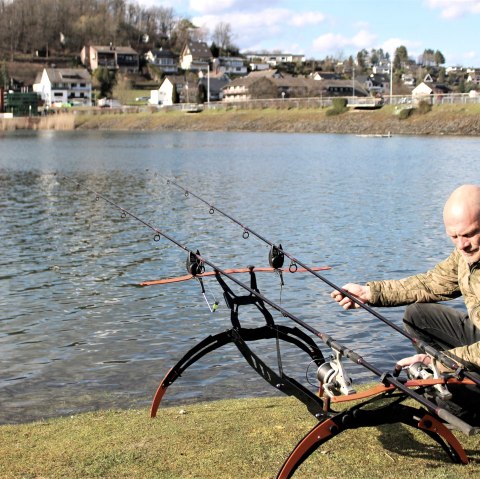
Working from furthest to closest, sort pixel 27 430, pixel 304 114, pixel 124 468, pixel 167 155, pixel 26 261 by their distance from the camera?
pixel 304 114 < pixel 167 155 < pixel 26 261 < pixel 27 430 < pixel 124 468

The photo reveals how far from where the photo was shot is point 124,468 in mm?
5203

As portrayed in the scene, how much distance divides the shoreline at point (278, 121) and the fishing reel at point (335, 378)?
6961cm

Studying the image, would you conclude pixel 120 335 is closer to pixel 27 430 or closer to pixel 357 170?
pixel 27 430

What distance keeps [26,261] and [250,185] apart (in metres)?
17.5

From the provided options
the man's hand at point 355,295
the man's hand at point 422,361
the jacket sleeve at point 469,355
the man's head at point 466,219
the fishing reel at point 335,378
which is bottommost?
the fishing reel at point 335,378

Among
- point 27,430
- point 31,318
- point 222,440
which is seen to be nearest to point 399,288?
point 222,440

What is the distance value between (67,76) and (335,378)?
561 feet

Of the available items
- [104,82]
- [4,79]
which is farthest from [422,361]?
[4,79]

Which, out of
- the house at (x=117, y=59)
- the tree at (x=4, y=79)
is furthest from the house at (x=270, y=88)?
the tree at (x=4, y=79)

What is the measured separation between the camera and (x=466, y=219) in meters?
4.82

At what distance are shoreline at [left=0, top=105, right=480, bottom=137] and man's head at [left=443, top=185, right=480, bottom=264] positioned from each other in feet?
227

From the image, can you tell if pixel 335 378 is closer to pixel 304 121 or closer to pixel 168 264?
pixel 168 264

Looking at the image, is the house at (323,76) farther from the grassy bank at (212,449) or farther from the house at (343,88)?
the grassy bank at (212,449)

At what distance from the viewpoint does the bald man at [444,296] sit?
4.93 metres
